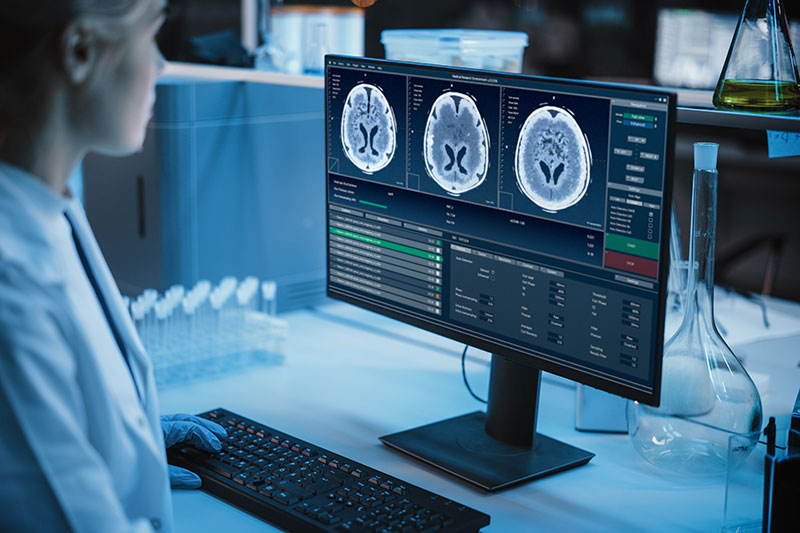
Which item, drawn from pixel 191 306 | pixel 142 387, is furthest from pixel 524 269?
pixel 191 306

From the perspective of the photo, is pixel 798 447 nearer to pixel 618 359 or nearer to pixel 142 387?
pixel 618 359

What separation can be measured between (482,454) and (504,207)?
0.36 metres

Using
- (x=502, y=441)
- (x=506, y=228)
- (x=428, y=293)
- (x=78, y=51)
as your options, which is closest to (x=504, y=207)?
(x=506, y=228)

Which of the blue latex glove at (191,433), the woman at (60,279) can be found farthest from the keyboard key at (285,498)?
the woman at (60,279)

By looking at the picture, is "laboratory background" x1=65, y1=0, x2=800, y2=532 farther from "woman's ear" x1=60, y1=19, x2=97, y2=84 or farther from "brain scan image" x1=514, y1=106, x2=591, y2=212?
"woman's ear" x1=60, y1=19, x2=97, y2=84

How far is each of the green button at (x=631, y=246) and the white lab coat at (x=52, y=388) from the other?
2.04 feet

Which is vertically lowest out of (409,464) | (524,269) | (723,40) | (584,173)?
(409,464)

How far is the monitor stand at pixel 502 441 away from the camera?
141 cm

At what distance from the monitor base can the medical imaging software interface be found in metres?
0.16

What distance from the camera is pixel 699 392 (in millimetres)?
1389

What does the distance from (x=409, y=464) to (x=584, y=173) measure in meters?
0.48

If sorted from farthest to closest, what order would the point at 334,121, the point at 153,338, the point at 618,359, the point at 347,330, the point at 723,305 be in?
the point at 723,305 < the point at 347,330 < the point at 153,338 < the point at 334,121 < the point at 618,359

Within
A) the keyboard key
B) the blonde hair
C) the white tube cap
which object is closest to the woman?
the blonde hair

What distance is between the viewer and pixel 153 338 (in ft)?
5.87
